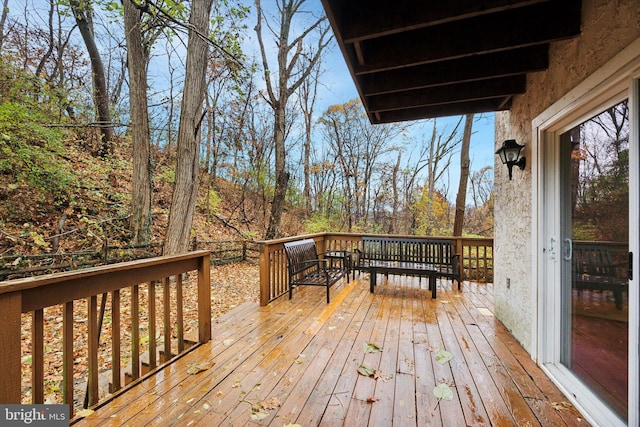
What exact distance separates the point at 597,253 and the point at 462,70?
5.57ft

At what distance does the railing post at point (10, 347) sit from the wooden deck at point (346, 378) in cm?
48

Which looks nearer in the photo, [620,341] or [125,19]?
[620,341]

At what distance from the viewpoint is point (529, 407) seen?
1702 millimetres

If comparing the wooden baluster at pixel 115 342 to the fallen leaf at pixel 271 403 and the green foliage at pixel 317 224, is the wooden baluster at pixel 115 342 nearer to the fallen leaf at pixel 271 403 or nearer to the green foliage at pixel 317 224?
the fallen leaf at pixel 271 403

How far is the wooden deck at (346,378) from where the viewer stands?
1.62 meters

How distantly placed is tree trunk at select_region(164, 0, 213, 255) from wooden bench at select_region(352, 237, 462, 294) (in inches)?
136

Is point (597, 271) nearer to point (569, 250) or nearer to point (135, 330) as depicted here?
point (569, 250)

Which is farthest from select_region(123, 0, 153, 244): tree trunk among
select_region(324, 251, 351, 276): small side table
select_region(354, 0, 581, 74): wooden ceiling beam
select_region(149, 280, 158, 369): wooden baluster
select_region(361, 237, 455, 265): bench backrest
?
select_region(354, 0, 581, 74): wooden ceiling beam

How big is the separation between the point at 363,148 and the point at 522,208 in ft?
32.6

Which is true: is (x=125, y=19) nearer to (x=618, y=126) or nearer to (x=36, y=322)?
(x=36, y=322)

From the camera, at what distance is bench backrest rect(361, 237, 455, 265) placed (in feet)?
16.6

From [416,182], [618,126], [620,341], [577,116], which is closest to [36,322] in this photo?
[620,341]

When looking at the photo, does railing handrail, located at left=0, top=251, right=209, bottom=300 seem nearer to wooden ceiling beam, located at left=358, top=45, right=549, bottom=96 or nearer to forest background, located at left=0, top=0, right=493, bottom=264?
wooden ceiling beam, located at left=358, top=45, right=549, bottom=96

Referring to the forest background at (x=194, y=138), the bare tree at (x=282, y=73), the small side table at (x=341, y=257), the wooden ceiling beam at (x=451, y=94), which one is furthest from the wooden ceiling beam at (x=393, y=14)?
the bare tree at (x=282, y=73)
